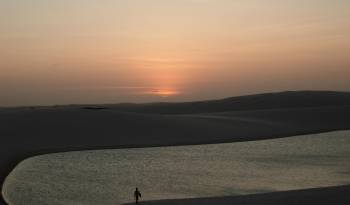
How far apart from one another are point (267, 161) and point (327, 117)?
1176 inches

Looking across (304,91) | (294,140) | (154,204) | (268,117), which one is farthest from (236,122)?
(304,91)

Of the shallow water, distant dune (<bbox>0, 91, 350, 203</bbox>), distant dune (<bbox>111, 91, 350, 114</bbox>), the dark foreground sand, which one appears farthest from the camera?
distant dune (<bbox>111, 91, 350, 114</bbox>)

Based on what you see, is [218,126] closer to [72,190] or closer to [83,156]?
[83,156]

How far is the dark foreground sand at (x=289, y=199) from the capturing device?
14234mm

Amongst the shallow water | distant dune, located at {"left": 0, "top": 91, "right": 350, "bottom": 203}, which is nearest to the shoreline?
distant dune, located at {"left": 0, "top": 91, "right": 350, "bottom": 203}

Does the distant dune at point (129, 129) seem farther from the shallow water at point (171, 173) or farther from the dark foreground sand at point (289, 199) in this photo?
the dark foreground sand at point (289, 199)

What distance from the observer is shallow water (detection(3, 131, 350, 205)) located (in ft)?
58.0

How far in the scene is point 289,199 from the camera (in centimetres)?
1459

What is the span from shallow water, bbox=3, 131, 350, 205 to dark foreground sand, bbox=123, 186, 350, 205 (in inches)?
69.7

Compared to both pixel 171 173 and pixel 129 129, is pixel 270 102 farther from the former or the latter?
pixel 171 173

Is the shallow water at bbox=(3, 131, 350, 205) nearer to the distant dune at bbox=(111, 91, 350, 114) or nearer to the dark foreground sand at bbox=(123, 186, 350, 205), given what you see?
the dark foreground sand at bbox=(123, 186, 350, 205)

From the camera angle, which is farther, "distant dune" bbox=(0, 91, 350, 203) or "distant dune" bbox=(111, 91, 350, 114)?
"distant dune" bbox=(111, 91, 350, 114)

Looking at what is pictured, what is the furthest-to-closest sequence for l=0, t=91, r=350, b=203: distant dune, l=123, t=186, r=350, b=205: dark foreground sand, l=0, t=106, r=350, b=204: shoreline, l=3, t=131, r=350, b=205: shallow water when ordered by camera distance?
l=0, t=91, r=350, b=203: distant dune, l=0, t=106, r=350, b=204: shoreline, l=3, t=131, r=350, b=205: shallow water, l=123, t=186, r=350, b=205: dark foreground sand

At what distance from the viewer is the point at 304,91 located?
97750 millimetres
